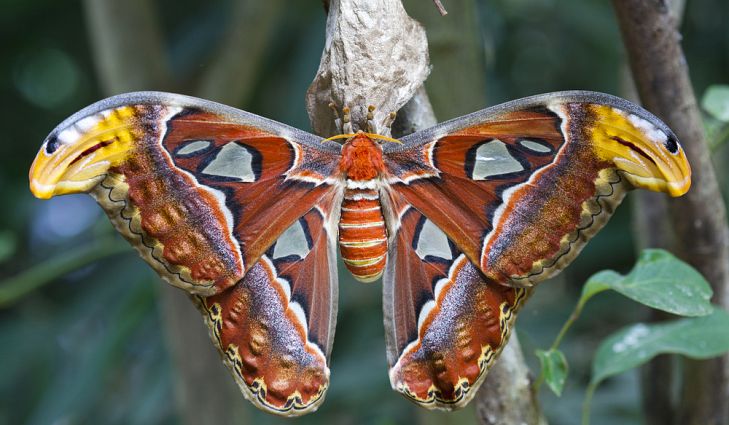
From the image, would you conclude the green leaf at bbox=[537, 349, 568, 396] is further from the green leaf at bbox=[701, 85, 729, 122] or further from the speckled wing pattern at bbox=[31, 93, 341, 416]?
the green leaf at bbox=[701, 85, 729, 122]

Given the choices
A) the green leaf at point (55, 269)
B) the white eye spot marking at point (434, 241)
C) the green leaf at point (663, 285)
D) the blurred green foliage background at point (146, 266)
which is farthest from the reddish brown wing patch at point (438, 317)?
the green leaf at point (55, 269)

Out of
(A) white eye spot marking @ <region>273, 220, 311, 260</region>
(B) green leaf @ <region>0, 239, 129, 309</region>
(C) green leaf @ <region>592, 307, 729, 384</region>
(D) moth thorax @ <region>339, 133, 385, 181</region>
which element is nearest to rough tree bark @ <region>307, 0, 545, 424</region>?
(D) moth thorax @ <region>339, 133, 385, 181</region>

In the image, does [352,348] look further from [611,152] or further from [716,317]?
[611,152]

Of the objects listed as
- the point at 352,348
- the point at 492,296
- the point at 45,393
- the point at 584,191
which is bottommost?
the point at 45,393

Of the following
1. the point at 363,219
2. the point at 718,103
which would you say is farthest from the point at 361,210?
the point at 718,103

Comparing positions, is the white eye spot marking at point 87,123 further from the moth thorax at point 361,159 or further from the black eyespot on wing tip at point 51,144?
the moth thorax at point 361,159

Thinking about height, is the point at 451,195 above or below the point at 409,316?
above

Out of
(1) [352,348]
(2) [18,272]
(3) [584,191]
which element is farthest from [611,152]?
(2) [18,272]
